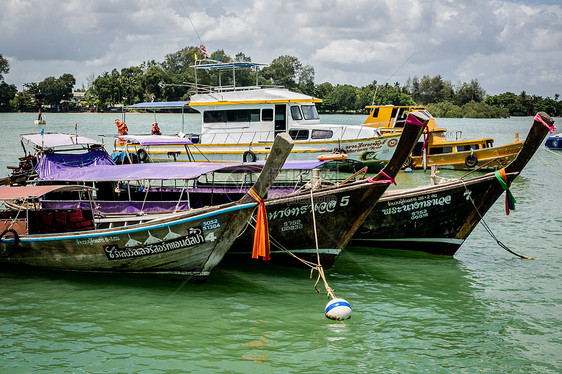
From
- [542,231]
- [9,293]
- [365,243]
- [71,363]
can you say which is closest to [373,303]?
[365,243]

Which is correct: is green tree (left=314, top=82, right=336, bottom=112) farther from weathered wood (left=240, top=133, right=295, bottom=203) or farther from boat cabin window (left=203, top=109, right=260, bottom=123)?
weathered wood (left=240, top=133, right=295, bottom=203)

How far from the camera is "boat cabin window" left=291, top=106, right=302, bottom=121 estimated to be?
22750mm

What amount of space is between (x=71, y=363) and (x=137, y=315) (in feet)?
5.40

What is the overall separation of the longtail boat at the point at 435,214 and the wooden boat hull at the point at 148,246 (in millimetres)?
4443

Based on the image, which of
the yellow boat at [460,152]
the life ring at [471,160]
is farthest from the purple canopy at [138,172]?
the life ring at [471,160]

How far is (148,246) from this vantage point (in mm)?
9836

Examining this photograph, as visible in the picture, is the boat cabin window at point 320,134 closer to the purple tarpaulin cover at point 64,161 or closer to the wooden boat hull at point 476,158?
the wooden boat hull at point 476,158

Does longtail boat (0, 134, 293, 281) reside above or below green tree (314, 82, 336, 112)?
below

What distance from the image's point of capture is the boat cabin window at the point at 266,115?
22562mm

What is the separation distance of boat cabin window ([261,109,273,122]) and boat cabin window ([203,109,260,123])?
224 mm

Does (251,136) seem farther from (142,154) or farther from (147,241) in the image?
(147,241)

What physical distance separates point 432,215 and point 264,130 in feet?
38.2

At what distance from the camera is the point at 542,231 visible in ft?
50.9

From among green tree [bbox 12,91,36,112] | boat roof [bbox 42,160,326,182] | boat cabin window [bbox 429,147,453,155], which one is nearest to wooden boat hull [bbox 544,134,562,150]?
boat cabin window [bbox 429,147,453,155]
